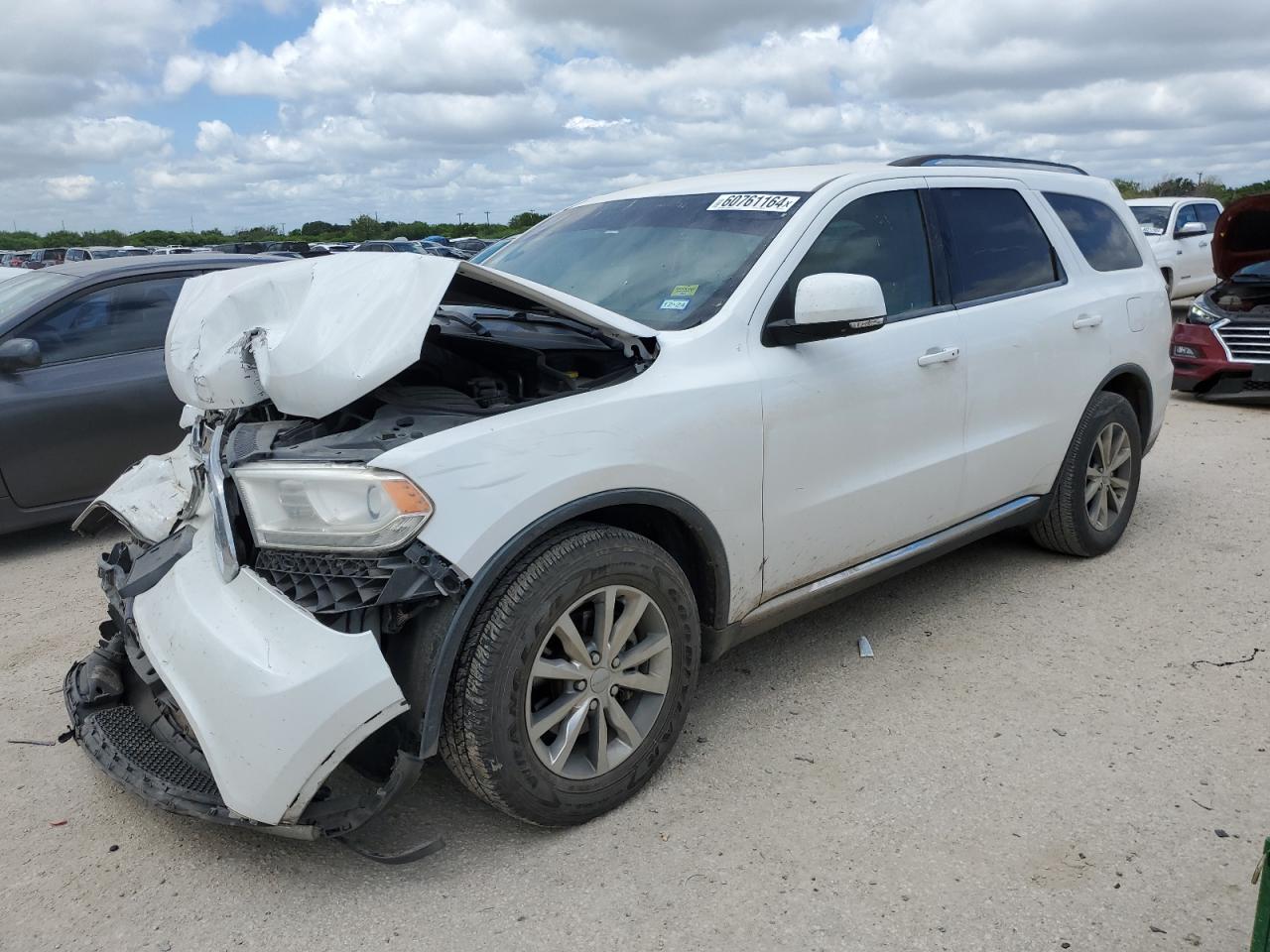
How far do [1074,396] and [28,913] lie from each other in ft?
14.0

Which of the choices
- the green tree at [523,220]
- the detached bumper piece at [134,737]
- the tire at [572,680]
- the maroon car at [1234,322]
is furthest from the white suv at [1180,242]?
the green tree at [523,220]

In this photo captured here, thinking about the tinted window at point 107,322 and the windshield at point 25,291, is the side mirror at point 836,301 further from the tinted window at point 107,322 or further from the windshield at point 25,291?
the windshield at point 25,291

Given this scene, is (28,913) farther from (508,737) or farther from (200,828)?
(508,737)

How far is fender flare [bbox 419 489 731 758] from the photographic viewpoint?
2465 mm

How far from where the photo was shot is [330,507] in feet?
8.19

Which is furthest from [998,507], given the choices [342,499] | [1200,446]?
[1200,446]

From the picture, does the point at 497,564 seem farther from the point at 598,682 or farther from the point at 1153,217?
the point at 1153,217

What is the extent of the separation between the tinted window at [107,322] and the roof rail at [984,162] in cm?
402

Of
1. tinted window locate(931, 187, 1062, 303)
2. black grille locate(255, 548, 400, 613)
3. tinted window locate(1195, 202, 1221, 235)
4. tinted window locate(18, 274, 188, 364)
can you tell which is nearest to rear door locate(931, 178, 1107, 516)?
tinted window locate(931, 187, 1062, 303)

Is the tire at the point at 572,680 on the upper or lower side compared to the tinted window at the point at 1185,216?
lower

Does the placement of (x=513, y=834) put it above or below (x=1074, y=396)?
below

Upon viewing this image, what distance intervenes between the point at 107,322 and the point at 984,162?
478cm

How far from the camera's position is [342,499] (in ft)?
8.13

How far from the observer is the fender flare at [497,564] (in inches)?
97.0
